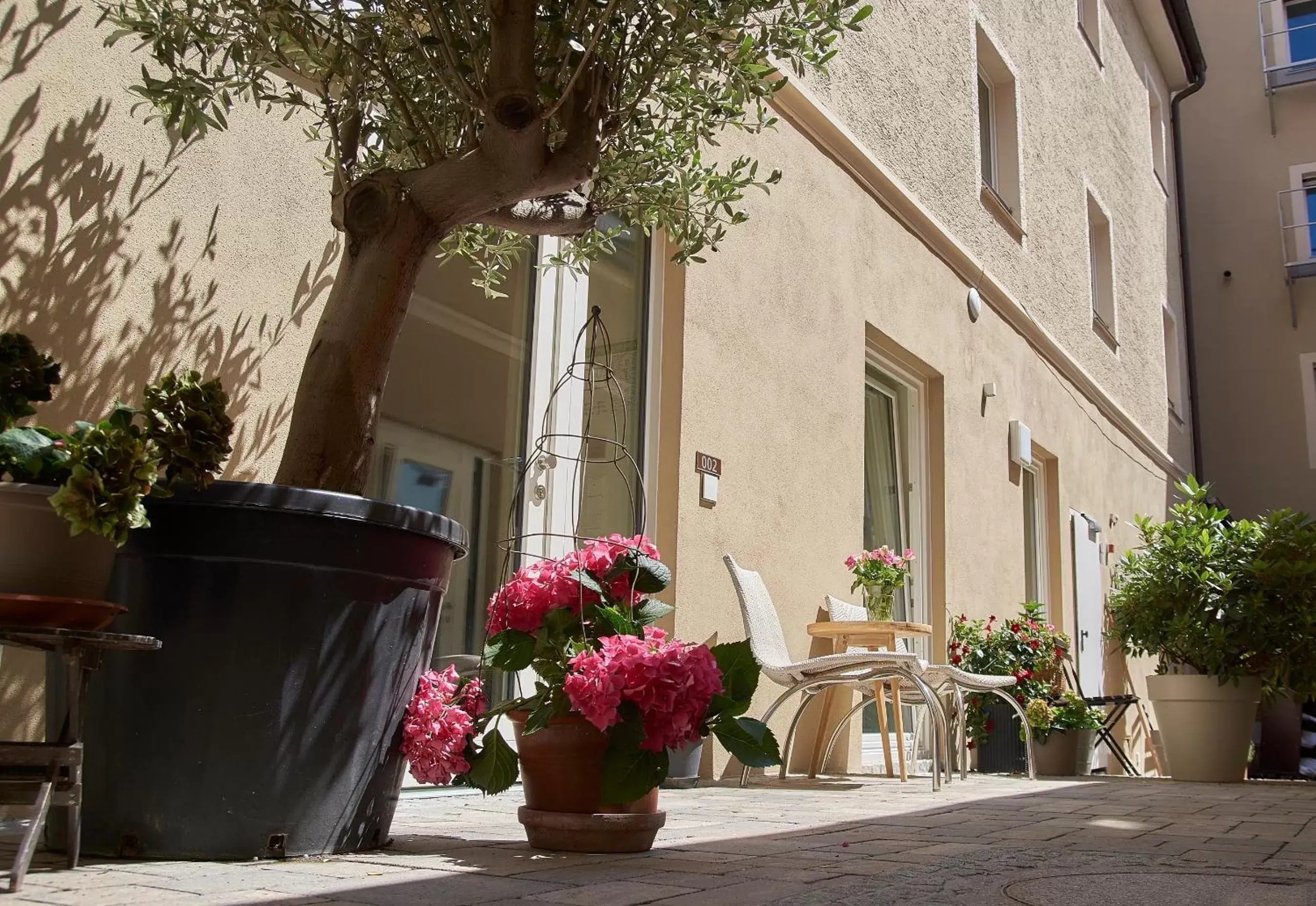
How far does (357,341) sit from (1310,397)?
12.9m

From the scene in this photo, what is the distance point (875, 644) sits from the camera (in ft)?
17.8

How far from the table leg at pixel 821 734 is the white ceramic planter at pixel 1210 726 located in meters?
1.90

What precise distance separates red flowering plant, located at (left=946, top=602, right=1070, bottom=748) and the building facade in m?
0.26

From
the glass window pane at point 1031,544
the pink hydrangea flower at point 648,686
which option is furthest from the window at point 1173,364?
the pink hydrangea flower at point 648,686

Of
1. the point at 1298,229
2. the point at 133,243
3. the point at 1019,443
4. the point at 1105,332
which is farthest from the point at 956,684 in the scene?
the point at 1298,229

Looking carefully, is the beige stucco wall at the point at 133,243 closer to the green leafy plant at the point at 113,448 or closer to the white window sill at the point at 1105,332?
the green leafy plant at the point at 113,448

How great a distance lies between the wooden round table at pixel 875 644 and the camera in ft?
16.8

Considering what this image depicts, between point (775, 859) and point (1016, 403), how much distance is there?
21.4 feet

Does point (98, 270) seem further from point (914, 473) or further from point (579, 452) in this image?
point (914, 473)

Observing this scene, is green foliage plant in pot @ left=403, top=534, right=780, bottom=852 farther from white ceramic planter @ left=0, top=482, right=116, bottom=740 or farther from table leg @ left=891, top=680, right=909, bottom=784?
table leg @ left=891, top=680, right=909, bottom=784

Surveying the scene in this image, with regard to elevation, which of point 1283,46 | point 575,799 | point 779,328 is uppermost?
point 1283,46

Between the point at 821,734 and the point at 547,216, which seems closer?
the point at 547,216

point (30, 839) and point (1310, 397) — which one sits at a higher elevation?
point (1310, 397)

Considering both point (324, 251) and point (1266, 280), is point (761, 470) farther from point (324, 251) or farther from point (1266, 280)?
point (1266, 280)
